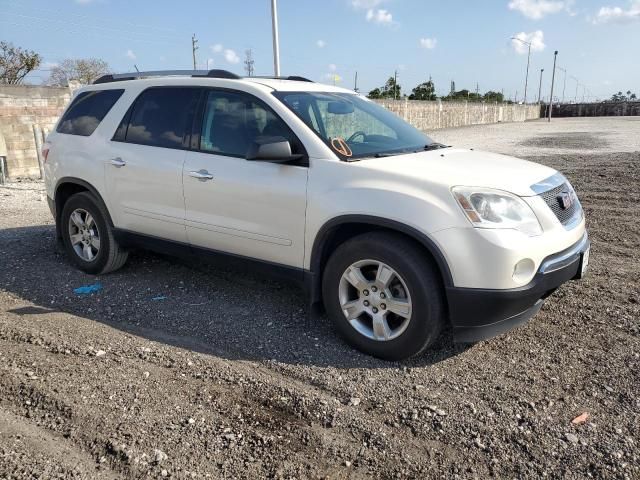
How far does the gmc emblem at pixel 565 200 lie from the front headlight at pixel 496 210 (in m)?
0.42

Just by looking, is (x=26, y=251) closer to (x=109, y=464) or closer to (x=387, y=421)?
(x=109, y=464)

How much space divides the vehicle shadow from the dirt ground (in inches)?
0.8

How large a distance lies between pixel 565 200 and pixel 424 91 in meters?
57.2

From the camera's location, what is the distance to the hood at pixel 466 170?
3471 mm

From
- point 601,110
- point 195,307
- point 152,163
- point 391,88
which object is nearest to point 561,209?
point 195,307

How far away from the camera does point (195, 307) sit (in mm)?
4711

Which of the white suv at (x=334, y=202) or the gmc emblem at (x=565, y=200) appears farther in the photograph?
the gmc emblem at (x=565, y=200)

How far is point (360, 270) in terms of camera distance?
374 centimetres

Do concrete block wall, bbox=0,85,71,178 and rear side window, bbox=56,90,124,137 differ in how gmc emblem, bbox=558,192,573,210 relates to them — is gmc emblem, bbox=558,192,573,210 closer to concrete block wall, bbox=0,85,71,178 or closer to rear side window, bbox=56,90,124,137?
rear side window, bbox=56,90,124,137

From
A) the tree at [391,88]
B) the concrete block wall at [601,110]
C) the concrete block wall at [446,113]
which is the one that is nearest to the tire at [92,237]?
the concrete block wall at [446,113]

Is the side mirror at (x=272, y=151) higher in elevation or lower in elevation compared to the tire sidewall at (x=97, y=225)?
higher

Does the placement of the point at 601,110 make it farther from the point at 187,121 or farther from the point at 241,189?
the point at 241,189

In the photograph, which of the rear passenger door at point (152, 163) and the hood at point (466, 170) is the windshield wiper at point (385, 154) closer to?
the hood at point (466, 170)

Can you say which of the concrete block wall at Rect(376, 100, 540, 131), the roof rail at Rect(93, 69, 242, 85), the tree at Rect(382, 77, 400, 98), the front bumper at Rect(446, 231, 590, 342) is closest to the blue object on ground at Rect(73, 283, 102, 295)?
the roof rail at Rect(93, 69, 242, 85)
